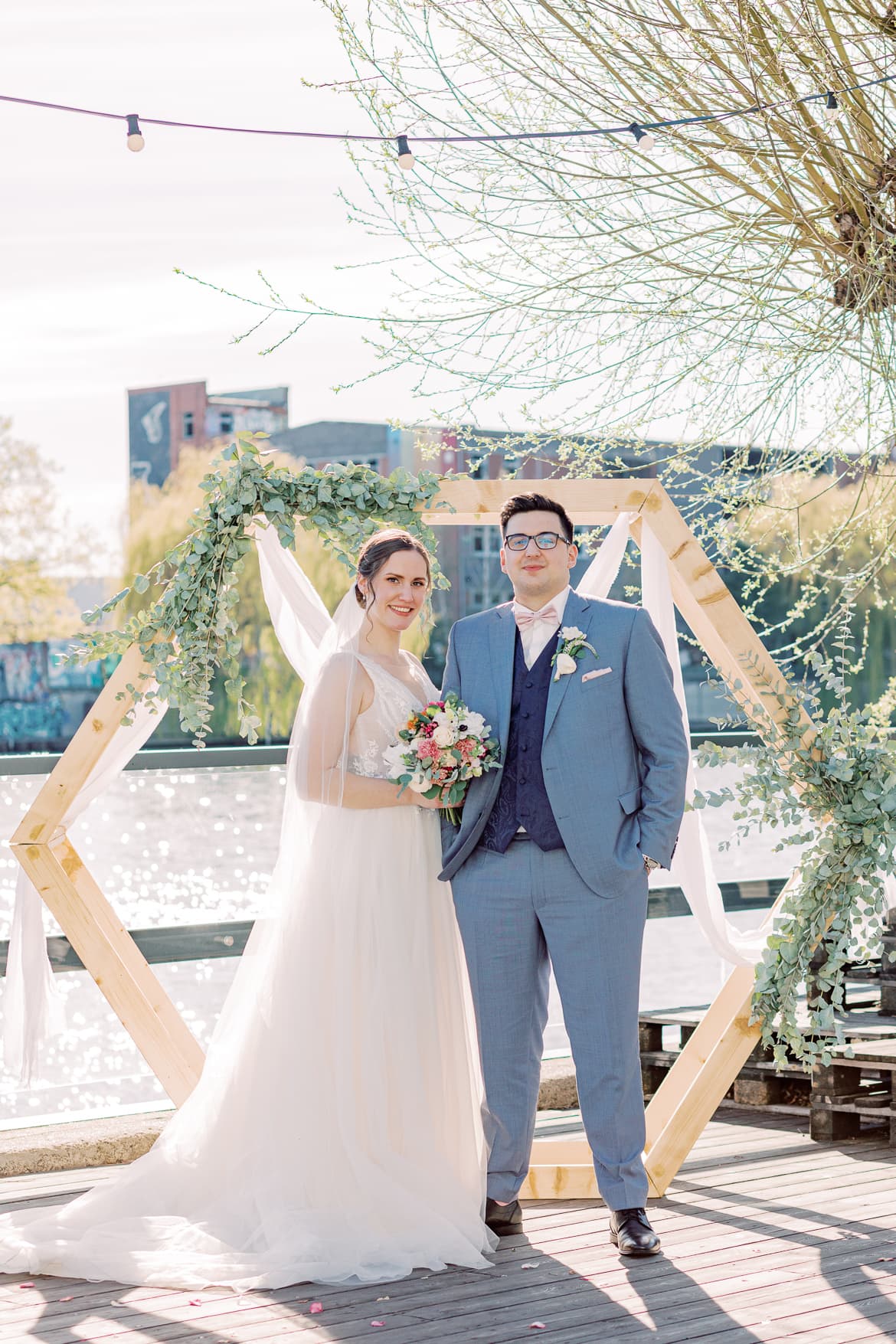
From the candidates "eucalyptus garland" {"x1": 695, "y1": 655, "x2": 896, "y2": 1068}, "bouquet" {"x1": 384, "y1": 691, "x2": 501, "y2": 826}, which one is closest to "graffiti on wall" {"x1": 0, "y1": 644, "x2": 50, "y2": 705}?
"eucalyptus garland" {"x1": 695, "y1": 655, "x2": 896, "y2": 1068}

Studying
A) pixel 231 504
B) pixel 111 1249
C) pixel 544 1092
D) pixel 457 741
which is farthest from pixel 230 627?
pixel 544 1092

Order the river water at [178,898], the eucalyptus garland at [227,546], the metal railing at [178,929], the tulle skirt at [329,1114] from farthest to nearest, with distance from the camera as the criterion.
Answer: the river water at [178,898] → the metal railing at [178,929] → the eucalyptus garland at [227,546] → the tulle skirt at [329,1114]

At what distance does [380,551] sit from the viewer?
4.28m

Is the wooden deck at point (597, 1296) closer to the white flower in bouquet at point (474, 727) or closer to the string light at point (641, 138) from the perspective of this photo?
the white flower in bouquet at point (474, 727)

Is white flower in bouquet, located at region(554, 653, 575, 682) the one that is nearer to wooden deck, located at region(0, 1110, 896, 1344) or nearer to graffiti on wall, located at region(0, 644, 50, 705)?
wooden deck, located at region(0, 1110, 896, 1344)

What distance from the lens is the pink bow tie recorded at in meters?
4.14

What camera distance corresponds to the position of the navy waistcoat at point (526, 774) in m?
4.04

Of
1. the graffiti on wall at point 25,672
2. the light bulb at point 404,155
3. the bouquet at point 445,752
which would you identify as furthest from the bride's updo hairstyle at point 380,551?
the graffiti on wall at point 25,672

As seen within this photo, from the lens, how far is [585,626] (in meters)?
4.13

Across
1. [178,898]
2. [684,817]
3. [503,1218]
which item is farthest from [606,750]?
[178,898]

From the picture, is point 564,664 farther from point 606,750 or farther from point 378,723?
point 378,723

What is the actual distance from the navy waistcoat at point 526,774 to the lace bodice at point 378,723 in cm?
32

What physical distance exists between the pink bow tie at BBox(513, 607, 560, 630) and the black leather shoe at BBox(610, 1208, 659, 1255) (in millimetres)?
1502

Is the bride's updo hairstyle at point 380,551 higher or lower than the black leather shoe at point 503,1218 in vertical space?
higher
